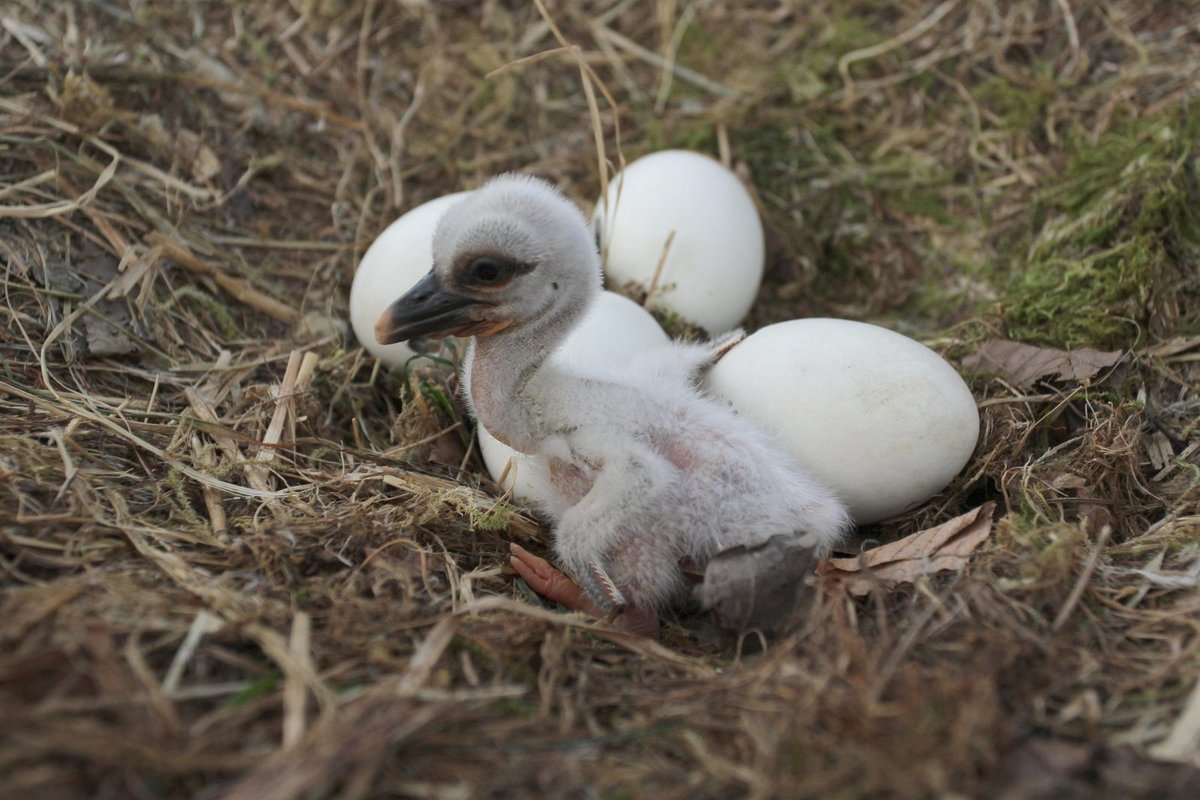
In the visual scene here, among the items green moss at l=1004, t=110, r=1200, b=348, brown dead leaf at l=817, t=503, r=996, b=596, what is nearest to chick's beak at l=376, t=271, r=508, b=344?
brown dead leaf at l=817, t=503, r=996, b=596

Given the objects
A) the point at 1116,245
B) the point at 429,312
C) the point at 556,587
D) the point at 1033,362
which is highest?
the point at 429,312

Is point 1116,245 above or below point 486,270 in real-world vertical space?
below

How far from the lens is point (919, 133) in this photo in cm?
320

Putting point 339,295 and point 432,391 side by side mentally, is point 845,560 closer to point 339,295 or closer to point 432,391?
point 432,391

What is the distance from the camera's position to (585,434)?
1977mm

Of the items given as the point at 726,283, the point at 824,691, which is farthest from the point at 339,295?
the point at 824,691

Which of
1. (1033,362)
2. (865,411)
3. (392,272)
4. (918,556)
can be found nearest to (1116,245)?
(1033,362)

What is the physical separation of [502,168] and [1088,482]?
1.93 metres

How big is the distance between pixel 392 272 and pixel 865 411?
1.17 meters

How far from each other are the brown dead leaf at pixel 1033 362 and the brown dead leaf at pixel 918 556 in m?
0.48

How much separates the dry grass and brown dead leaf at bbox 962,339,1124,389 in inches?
2.4

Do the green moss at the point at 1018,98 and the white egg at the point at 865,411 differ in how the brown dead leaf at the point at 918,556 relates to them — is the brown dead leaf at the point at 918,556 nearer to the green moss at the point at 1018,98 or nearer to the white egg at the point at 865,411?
the white egg at the point at 865,411

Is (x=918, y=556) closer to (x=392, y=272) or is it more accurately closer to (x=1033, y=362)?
(x=1033, y=362)

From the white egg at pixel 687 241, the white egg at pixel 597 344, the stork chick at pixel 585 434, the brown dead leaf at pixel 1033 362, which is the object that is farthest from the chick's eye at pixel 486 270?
the brown dead leaf at pixel 1033 362
